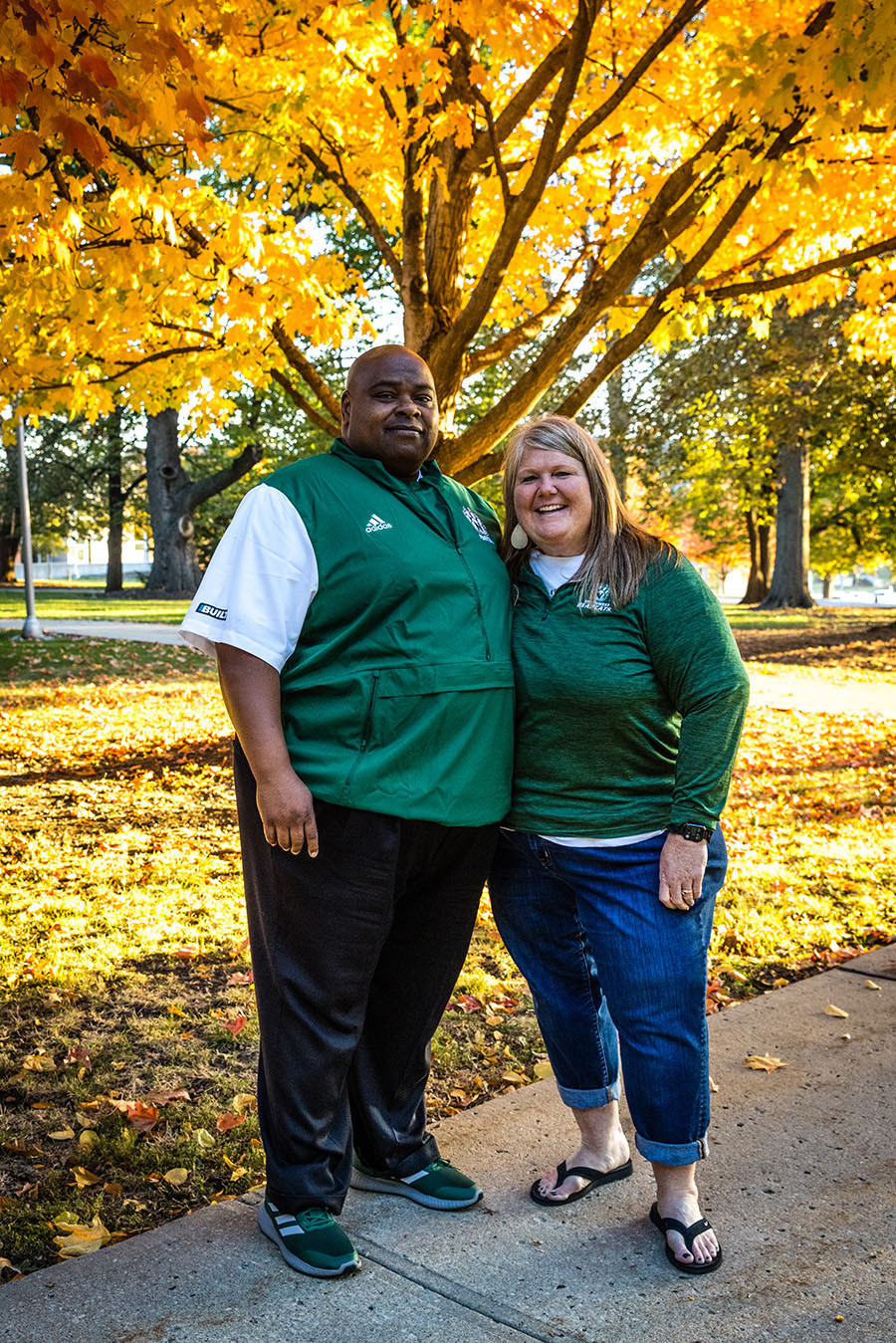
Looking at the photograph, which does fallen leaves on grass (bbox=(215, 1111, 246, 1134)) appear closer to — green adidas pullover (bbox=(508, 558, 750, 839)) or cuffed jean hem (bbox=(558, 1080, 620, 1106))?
cuffed jean hem (bbox=(558, 1080, 620, 1106))

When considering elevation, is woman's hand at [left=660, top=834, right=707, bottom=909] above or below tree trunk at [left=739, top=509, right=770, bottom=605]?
below

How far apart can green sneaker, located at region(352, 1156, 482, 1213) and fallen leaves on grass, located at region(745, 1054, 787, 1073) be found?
1178 mm

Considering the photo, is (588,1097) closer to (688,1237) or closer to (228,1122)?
(688,1237)

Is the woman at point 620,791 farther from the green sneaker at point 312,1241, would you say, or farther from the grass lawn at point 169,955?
the grass lawn at point 169,955

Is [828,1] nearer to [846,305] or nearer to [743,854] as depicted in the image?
[743,854]

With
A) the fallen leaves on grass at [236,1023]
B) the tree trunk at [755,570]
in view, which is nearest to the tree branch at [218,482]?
the tree trunk at [755,570]

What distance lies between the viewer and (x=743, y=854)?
20.6 ft

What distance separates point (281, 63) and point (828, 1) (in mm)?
2960

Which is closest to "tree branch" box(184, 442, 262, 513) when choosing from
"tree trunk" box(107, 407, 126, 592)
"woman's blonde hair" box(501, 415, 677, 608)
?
"tree trunk" box(107, 407, 126, 592)

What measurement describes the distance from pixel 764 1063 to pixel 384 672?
2.05 metres

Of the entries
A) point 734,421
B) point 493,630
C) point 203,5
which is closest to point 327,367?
point 734,421

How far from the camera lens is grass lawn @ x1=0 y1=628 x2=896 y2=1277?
10.1ft

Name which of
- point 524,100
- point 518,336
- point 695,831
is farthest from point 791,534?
point 695,831

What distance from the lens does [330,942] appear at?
261 cm
